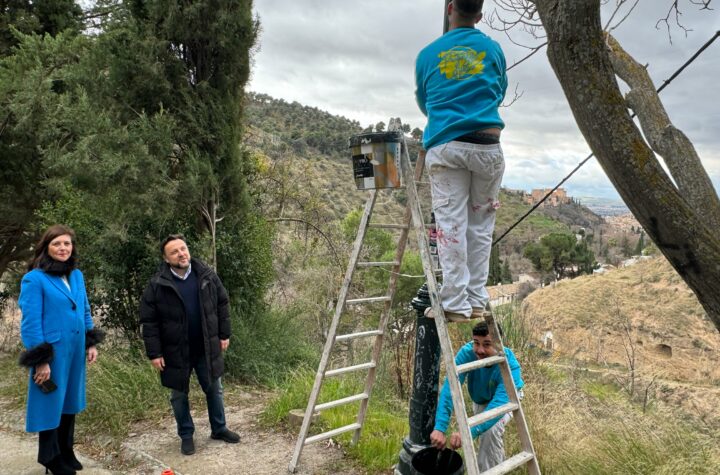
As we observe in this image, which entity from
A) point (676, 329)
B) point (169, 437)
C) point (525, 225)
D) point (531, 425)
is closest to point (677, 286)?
point (676, 329)

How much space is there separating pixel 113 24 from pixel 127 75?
730mm

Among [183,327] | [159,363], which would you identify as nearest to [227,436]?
[159,363]

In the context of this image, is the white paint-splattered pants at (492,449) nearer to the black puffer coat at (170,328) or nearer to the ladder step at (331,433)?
the ladder step at (331,433)

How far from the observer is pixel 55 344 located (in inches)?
147

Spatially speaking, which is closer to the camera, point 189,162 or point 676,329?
point 189,162

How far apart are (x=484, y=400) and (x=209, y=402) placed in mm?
2440

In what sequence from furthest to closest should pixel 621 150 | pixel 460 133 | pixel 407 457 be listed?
pixel 407 457, pixel 460 133, pixel 621 150

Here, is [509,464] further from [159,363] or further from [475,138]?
[159,363]

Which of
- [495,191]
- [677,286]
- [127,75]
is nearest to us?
Result: [495,191]

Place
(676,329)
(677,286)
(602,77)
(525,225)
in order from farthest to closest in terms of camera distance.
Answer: (525,225) < (677,286) < (676,329) < (602,77)

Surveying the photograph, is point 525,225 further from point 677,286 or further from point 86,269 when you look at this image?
point 86,269

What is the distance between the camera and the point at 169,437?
15.3ft

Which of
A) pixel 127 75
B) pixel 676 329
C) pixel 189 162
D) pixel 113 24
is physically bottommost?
pixel 676 329

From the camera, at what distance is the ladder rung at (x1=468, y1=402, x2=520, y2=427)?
253 centimetres
